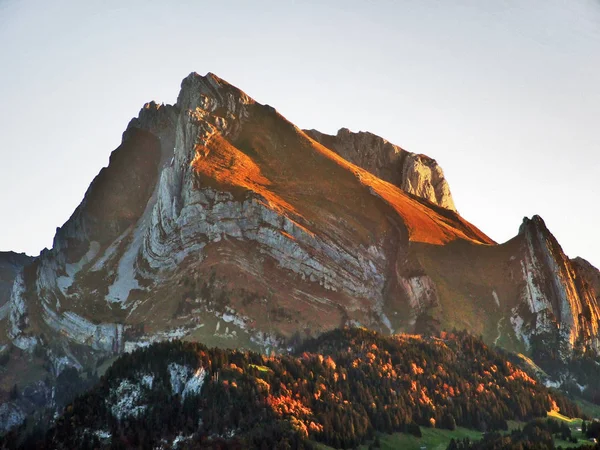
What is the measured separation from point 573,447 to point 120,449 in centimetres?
9770

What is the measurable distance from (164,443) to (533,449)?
3080 inches

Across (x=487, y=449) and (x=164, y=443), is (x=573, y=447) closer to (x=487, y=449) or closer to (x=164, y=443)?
(x=487, y=449)

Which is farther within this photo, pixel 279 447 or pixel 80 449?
pixel 80 449

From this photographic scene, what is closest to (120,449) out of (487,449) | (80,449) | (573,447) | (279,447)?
(80,449)

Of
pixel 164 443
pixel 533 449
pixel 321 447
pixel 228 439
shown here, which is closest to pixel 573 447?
pixel 533 449

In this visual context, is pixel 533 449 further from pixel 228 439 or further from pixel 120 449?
pixel 120 449

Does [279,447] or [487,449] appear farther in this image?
[487,449]

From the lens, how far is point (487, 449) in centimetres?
19962

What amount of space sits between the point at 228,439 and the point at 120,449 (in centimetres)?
2393

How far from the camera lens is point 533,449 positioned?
19100cm

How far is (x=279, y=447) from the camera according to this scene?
188 metres

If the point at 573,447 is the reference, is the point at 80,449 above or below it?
below

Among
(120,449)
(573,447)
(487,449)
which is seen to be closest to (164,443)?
(120,449)

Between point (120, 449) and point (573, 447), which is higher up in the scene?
point (573, 447)
